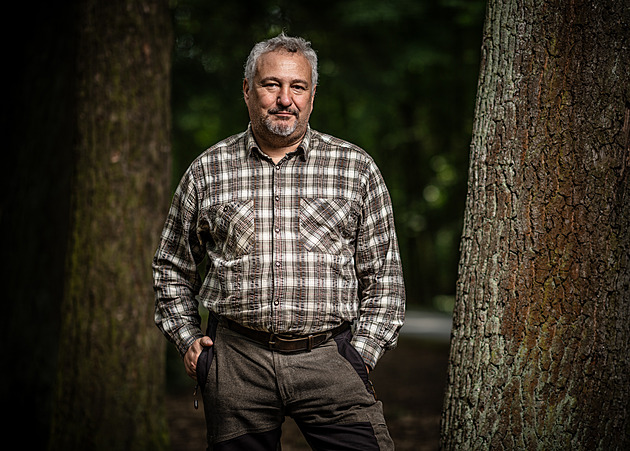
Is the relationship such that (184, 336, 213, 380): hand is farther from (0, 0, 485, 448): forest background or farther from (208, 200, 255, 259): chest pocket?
(0, 0, 485, 448): forest background

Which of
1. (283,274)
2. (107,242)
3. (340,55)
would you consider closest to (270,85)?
(283,274)

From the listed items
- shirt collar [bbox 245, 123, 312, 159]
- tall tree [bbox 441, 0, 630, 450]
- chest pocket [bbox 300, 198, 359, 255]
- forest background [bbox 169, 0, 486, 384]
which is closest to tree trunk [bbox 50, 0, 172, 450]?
shirt collar [bbox 245, 123, 312, 159]

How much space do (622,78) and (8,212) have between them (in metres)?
5.90

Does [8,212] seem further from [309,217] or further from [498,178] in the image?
[498,178]

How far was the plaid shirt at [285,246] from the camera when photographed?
2926 millimetres

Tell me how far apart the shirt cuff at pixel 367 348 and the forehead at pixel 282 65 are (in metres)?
1.20

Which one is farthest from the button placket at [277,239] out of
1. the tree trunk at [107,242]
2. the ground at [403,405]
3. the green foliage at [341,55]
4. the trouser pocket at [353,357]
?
the ground at [403,405]

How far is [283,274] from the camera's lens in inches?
115

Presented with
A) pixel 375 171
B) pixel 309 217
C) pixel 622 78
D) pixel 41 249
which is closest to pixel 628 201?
pixel 622 78

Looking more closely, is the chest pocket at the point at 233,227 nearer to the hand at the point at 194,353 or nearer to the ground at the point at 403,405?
the hand at the point at 194,353

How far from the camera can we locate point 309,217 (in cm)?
300

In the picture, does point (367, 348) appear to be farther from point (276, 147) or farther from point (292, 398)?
point (276, 147)

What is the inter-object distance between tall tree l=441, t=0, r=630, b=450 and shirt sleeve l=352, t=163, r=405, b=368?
1.36 ft

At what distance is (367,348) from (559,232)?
3.21 feet
